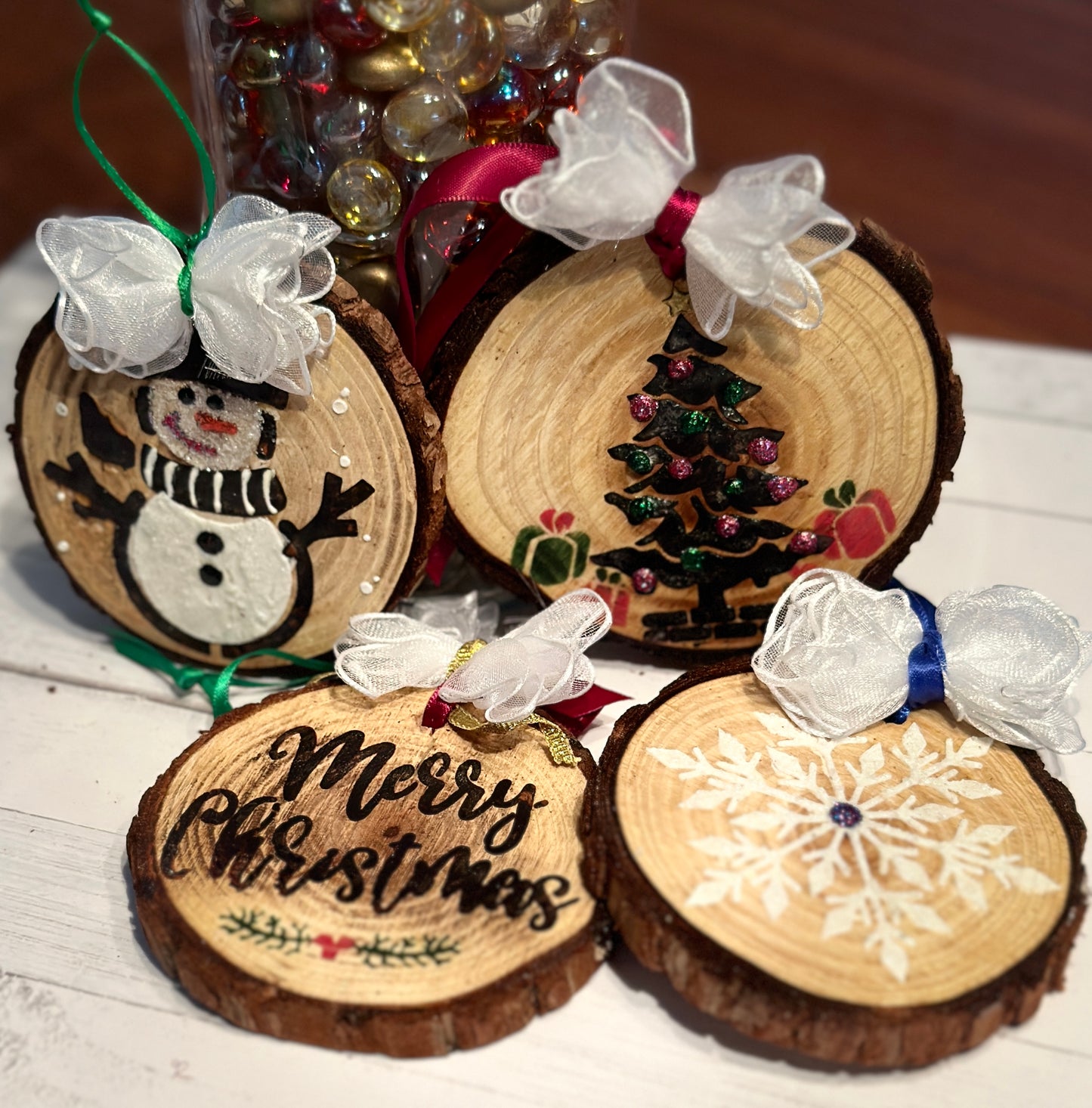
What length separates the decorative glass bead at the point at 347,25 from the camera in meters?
0.88

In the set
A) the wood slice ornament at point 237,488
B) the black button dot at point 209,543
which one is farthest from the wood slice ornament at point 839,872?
the black button dot at point 209,543

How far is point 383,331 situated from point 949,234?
1.42 metres

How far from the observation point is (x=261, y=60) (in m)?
0.92

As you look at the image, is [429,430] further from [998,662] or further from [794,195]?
[998,662]

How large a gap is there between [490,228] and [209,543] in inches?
14.4

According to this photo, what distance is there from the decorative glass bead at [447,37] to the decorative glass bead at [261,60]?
106 millimetres

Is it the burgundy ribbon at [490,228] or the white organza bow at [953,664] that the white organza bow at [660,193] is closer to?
the burgundy ribbon at [490,228]

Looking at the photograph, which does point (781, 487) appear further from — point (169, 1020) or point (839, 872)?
point (169, 1020)

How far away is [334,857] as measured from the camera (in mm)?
855

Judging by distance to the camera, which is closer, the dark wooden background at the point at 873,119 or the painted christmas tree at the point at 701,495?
the painted christmas tree at the point at 701,495

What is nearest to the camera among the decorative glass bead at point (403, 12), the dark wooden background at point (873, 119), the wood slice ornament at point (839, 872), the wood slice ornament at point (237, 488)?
the wood slice ornament at point (839, 872)

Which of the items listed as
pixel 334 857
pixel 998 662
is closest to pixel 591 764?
pixel 334 857

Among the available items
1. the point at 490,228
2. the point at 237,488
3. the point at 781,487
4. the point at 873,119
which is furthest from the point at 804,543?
the point at 873,119

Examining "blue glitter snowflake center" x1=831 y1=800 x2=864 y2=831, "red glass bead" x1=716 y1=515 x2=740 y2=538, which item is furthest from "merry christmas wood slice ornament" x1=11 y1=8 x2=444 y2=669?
"blue glitter snowflake center" x1=831 y1=800 x2=864 y2=831
